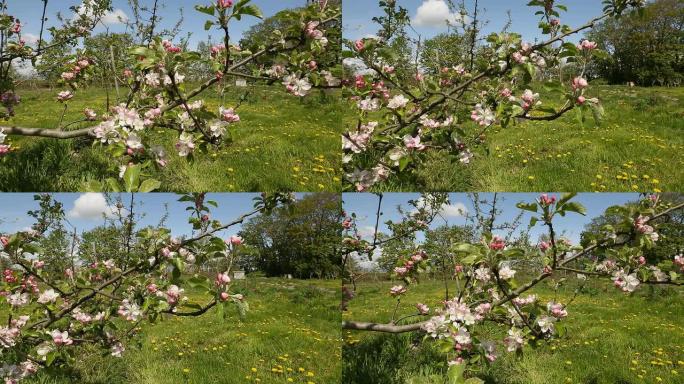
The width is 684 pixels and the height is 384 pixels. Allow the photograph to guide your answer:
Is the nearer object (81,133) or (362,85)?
(81,133)

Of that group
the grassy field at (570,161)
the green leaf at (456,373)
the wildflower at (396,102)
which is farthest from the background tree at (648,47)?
the green leaf at (456,373)

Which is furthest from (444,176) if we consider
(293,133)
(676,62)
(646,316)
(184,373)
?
(676,62)

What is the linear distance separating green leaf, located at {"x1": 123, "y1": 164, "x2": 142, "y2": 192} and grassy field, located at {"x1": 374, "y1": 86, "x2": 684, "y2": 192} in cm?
250

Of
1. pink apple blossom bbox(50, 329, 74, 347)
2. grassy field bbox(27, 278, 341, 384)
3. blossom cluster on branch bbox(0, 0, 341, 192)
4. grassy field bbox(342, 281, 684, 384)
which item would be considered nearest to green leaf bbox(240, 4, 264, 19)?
Answer: blossom cluster on branch bbox(0, 0, 341, 192)

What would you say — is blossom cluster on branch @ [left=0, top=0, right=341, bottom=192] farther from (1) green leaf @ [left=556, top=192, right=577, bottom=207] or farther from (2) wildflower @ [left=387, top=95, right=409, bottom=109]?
(1) green leaf @ [left=556, top=192, right=577, bottom=207]

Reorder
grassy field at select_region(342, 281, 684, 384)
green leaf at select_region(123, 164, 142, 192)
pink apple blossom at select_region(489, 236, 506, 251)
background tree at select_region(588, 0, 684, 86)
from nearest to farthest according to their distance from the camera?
green leaf at select_region(123, 164, 142, 192), pink apple blossom at select_region(489, 236, 506, 251), grassy field at select_region(342, 281, 684, 384), background tree at select_region(588, 0, 684, 86)

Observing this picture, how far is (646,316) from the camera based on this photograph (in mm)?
6711

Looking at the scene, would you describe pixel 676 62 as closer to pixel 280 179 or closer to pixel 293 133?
pixel 293 133

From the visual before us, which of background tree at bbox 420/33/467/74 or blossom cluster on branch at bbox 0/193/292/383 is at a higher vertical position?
background tree at bbox 420/33/467/74

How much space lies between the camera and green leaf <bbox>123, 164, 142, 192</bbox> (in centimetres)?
190

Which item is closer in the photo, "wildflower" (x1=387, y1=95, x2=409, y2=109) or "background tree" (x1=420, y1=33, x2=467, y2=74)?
"wildflower" (x1=387, y1=95, x2=409, y2=109)

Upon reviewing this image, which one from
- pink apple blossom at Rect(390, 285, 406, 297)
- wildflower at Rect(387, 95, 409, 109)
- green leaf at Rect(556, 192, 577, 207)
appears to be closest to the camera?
green leaf at Rect(556, 192, 577, 207)

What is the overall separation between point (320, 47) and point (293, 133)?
4.26 metres

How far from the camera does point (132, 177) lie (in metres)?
1.92
